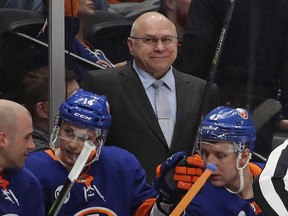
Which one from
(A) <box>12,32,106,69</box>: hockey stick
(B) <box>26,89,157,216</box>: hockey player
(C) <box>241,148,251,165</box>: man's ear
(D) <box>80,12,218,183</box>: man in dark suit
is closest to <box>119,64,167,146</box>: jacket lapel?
(D) <box>80,12,218,183</box>: man in dark suit

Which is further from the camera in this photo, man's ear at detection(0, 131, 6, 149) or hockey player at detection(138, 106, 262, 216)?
hockey player at detection(138, 106, 262, 216)

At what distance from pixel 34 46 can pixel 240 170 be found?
1373mm

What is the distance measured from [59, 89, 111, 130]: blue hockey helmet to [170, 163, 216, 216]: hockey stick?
0.60 meters

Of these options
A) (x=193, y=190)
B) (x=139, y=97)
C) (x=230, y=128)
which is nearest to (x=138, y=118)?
(x=139, y=97)

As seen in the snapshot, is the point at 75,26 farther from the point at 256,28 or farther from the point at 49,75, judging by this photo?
the point at 256,28

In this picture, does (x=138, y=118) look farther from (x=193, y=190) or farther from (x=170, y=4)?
(x=193, y=190)

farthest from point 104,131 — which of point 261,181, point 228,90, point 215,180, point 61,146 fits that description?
point 228,90

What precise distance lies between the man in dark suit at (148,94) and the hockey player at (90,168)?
455 millimetres

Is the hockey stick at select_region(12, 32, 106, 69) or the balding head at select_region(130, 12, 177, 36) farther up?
the balding head at select_region(130, 12, 177, 36)

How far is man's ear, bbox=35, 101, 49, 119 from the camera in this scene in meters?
5.39

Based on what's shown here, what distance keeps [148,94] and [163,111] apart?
0.11 meters

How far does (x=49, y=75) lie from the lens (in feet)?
17.9

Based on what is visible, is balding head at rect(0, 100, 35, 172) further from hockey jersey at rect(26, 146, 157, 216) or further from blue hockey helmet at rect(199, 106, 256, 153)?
blue hockey helmet at rect(199, 106, 256, 153)

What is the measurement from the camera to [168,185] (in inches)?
177
